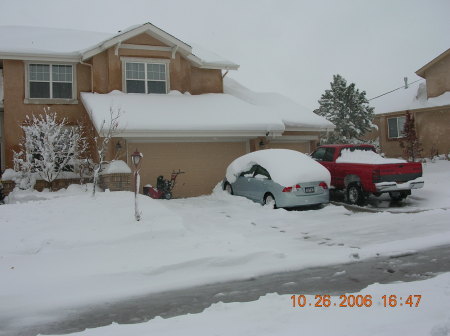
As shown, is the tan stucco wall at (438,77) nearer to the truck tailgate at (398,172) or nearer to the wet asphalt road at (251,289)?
the truck tailgate at (398,172)

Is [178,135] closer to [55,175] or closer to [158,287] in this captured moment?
[55,175]

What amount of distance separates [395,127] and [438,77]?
4.12 metres

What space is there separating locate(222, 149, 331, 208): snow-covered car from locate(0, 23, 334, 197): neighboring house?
2.34 m

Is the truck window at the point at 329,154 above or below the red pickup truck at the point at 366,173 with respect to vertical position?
above

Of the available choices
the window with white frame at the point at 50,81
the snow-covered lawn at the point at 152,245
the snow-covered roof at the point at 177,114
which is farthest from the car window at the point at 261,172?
the window with white frame at the point at 50,81

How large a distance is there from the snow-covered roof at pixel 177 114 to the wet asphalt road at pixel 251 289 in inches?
329

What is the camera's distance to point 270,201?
11242 millimetres

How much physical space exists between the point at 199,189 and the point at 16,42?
9832mm

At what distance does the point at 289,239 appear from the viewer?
7773 mm

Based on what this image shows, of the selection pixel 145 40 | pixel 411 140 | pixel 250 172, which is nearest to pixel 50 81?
pixel 145 40

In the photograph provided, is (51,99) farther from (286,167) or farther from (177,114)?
(286,167)

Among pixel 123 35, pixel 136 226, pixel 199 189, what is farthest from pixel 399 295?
pixel 123 35

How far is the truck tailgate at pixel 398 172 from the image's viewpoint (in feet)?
36.7
